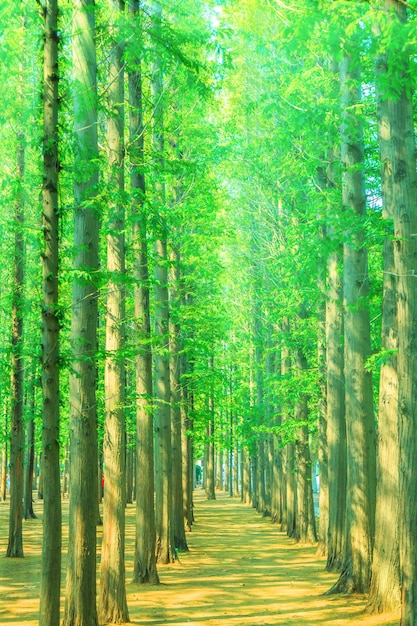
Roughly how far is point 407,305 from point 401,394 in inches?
43.0

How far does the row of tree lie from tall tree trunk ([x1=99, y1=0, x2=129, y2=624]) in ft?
0.12

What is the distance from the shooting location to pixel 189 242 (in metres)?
22.8

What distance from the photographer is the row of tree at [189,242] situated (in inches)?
360

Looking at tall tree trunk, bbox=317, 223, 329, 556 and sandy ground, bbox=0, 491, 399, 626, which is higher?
tall tree trunk, bbox=317, 223, 329, 556

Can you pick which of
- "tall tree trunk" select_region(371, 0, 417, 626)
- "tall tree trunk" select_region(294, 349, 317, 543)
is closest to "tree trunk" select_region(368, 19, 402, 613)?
"tall tree trunk" select_region(371, 0, 417, 626)

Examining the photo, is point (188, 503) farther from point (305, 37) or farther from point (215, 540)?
point (305, 37)

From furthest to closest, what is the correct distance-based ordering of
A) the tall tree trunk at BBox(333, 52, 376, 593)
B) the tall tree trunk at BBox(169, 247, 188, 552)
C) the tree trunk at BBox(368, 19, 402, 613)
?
1. the tall tree trunk at BBox(169, 247, 188, 552)
2. the tall tree trunk at BBox(333, 52, 376, 593)
3. the tree trunk at BBox(368, 19, 402, 613)

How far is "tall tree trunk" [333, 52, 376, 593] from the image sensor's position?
13594 mm

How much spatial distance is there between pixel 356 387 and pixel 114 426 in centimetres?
440

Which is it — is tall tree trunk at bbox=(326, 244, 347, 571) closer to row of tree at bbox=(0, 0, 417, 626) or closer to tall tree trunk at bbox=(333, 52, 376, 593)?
row of tree at bbox=(0, 0, 417, 626)

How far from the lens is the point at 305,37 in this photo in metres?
9.77

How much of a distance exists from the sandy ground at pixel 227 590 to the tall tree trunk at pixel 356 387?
0.75 metres

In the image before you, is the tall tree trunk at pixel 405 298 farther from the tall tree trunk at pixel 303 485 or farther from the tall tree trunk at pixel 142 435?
the tall tree trunk at pixel 303 485

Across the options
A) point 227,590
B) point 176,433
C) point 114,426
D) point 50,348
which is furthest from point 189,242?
point 50,348
